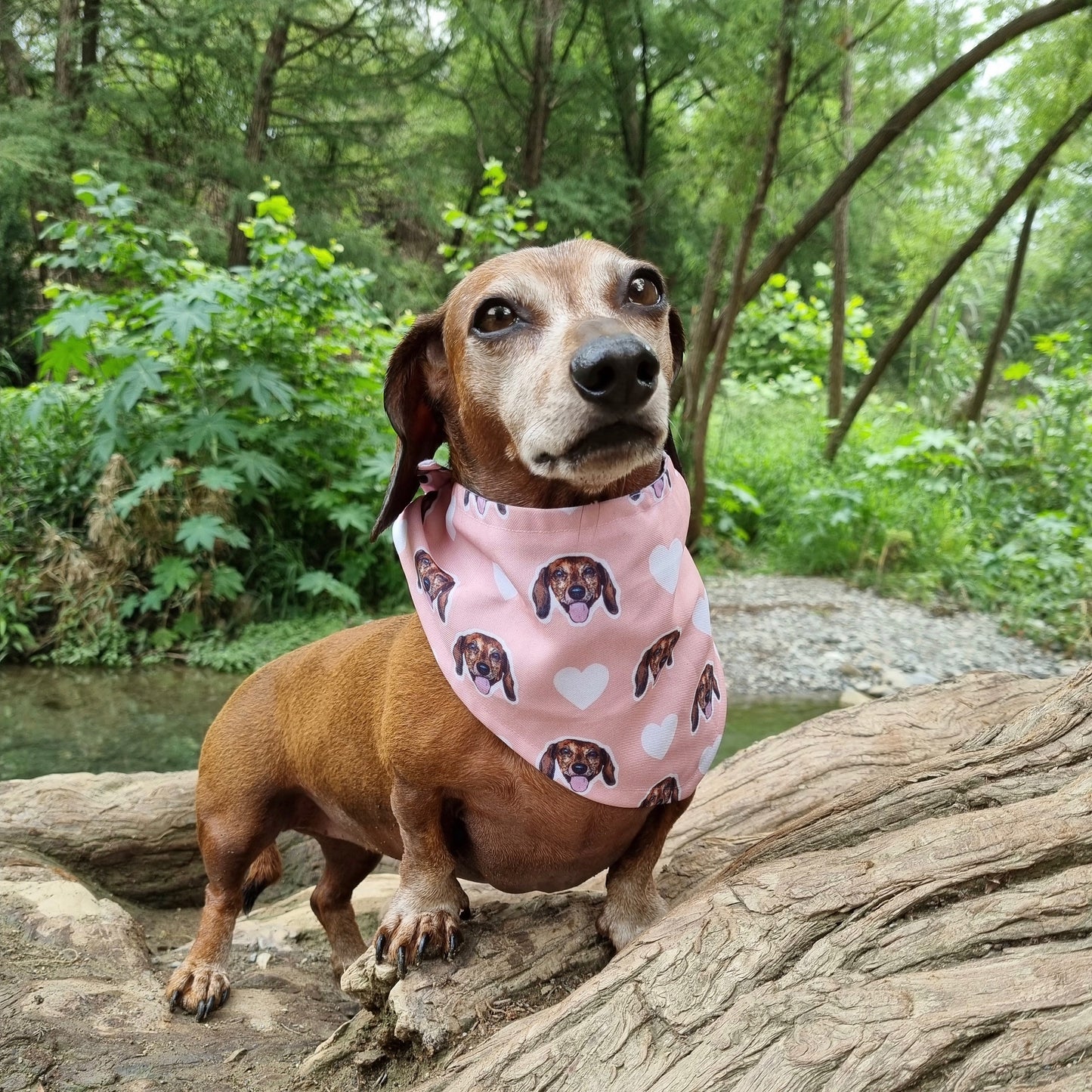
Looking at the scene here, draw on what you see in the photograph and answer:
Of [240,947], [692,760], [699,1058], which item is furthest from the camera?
[240,947]

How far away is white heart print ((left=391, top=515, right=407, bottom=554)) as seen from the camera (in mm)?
1679

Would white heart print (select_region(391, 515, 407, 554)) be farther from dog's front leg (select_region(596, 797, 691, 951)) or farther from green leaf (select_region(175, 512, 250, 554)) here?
green leaf (select_region(175, 512, 250, 554))

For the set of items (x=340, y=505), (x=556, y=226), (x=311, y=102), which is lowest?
(x=340, y=505)

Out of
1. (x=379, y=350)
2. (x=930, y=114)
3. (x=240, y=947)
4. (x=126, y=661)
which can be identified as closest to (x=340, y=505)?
(x=379, y=350)

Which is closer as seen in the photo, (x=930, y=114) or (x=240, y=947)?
(x=240, y=947)

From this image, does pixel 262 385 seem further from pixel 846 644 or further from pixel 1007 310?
pixel 1007 310

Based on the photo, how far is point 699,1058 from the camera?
3.70 ft

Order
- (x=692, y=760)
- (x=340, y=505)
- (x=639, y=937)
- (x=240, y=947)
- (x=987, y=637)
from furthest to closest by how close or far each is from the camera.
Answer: (x=987, y=637)
(x=340, y=505)
(x=240, y=947)
(x=692, y=760)
(x=639, y=937)

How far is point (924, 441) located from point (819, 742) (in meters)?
5.17

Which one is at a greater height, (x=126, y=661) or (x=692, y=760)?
(x=692, y=760)

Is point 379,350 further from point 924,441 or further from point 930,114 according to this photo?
point 930,114

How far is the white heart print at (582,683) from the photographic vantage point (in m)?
1.46

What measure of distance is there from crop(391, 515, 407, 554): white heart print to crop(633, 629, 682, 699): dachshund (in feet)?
1.68

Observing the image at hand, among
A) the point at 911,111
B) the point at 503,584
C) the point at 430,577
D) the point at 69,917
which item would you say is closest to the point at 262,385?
the point at 69,917
